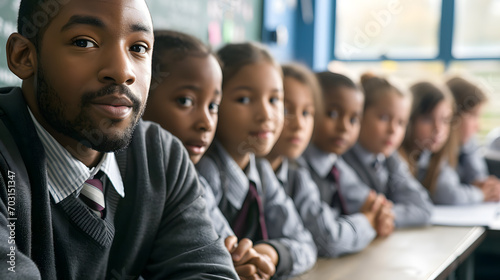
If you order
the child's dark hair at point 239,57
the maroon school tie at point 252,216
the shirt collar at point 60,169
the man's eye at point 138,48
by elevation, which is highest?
the man's eye at point 138,48

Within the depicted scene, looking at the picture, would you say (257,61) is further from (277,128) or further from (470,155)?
(470,155)

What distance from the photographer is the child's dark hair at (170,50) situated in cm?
100

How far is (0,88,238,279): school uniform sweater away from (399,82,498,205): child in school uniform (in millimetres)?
1395

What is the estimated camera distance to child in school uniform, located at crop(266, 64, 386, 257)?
4.29 feet

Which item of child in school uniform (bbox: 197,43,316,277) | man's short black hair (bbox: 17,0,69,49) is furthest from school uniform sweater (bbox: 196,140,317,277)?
man's short black hair (bbox: 17,0,69,49)

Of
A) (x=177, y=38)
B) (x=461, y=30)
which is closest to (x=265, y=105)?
(x=177, y=38)

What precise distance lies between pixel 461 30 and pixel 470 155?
5.07 feet

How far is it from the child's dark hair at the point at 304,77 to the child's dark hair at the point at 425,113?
0.77 meters

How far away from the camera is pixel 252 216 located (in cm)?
114

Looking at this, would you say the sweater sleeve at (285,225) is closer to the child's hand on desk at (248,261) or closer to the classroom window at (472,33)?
the child's hand on desk at (248,261)

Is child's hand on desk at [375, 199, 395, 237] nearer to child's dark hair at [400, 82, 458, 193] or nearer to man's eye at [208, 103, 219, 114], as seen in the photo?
child's dark hair at [400, 82, 458, 193]

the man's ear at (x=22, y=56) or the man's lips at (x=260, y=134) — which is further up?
the man's ear at (x=22, y=56)

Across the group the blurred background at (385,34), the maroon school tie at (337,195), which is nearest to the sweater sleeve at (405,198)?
the maroon school tie at (337,195)

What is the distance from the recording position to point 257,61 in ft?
Result: 3.82
